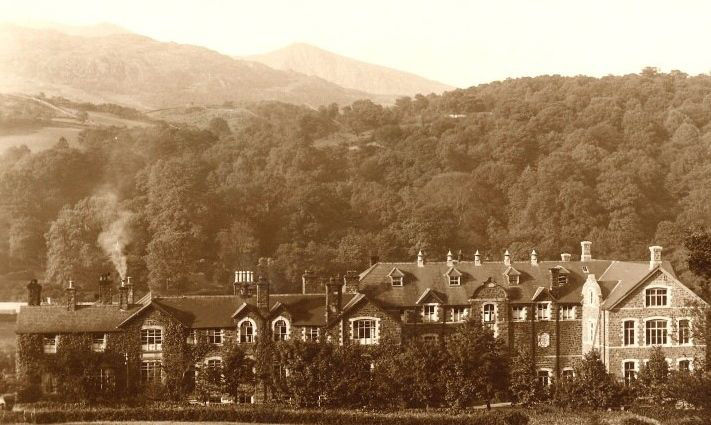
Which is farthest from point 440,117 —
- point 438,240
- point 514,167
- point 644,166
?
point 438,240

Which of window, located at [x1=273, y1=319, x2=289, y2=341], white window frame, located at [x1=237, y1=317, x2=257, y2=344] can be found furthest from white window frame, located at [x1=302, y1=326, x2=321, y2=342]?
white window frame, located at [x1=237, y1=317, x2=257, y2=344]

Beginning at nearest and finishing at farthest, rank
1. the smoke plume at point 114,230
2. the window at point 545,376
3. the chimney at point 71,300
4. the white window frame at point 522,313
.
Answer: the chimney at point 71,300 → the window at point 545,376 → the white window frame at point 522,313 → the smoke plume at point 114,230

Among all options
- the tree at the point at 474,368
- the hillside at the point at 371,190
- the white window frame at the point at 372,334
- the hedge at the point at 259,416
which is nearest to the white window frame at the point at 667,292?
the tree at the point at 474,368

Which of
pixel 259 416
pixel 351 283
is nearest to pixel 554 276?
pixel 351 283

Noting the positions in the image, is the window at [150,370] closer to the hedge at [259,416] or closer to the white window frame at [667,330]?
the hedge at [259,416]

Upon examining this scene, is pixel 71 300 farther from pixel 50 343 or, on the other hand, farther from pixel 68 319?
pixel 50 343
